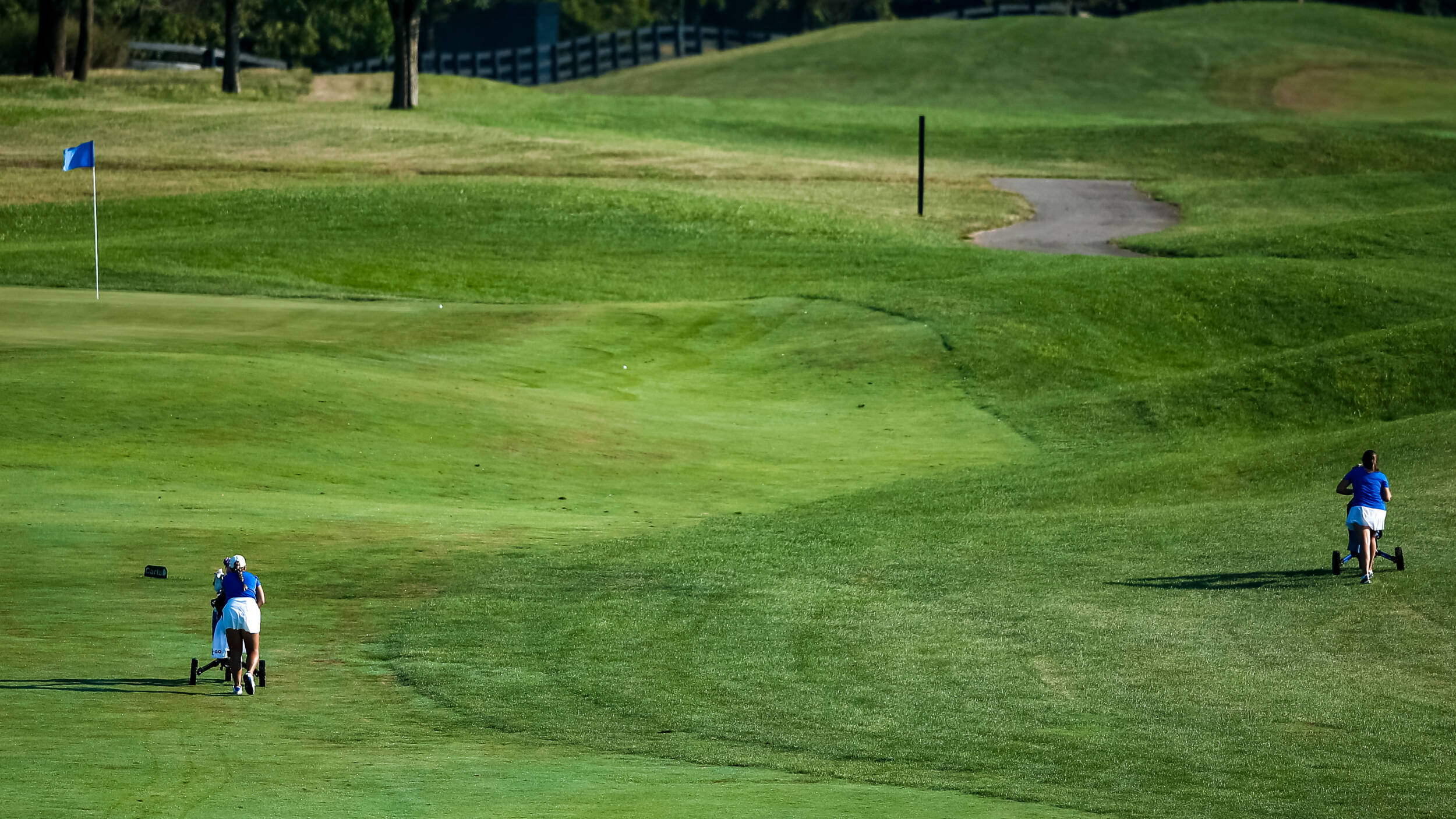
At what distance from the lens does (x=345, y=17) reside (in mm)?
114375

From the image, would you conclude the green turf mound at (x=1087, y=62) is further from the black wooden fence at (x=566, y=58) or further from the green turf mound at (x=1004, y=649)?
the green turf mound at (x=1004, y=649)

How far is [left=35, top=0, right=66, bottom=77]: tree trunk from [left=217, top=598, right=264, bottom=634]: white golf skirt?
74760mm

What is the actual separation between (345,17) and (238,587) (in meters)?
104

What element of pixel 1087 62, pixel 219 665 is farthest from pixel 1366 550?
pixel 1087 62

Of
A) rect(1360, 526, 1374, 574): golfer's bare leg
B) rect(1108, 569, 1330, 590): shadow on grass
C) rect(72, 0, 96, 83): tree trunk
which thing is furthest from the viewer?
rect(72, 0, 96, 83): tree trunk

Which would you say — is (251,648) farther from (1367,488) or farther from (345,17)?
(345,17)

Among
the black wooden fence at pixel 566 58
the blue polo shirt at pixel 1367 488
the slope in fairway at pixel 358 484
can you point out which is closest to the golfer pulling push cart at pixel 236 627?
the slope in fairway at pixel 358 484

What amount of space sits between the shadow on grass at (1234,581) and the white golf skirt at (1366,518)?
0.88 m

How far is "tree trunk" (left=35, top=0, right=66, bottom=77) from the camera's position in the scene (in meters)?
→ 83.6

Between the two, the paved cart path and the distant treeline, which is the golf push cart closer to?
the paved cart path

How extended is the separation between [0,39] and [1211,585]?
87.0 meters

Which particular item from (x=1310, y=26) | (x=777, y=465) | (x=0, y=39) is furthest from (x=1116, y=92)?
(x=777, y=465)

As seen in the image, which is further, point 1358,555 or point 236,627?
point 1358,555

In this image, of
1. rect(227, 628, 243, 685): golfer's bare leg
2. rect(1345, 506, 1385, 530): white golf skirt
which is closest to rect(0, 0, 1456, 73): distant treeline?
rect(1345, 506, 1385, 530): white golf skirt
